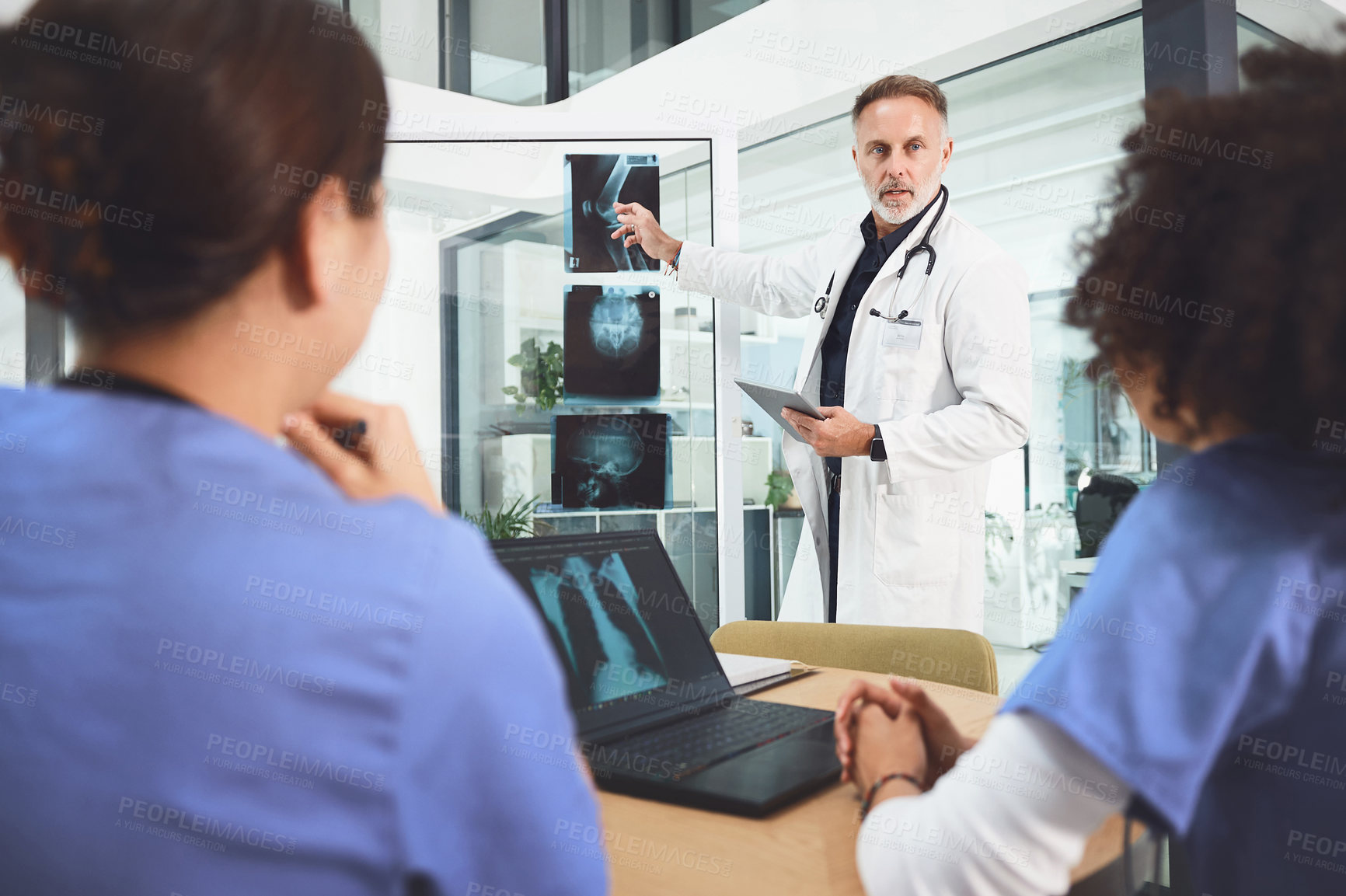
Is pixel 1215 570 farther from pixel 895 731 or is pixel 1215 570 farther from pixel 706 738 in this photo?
pixel 706 738

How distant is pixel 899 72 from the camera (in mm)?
3201

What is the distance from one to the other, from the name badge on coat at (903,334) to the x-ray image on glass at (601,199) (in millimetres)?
849

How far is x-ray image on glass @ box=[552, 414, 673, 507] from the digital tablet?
62 centimetres

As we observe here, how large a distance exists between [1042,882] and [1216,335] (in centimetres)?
41

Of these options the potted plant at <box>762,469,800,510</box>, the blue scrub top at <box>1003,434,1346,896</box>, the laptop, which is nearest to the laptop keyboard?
the laptop

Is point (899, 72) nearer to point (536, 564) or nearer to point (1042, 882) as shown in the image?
point (536, 564)

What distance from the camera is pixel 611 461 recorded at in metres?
2.90

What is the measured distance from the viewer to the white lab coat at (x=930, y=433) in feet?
7.66

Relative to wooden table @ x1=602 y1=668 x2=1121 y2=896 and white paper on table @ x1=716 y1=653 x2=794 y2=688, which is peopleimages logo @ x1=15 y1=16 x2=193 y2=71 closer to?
wooden table @ x1=602 y1=668 x2=1121 y2=896

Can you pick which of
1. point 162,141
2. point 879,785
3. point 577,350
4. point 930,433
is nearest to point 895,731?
point 879,785

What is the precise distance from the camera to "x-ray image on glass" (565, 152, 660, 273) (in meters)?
2.91

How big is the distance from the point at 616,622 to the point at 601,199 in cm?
200

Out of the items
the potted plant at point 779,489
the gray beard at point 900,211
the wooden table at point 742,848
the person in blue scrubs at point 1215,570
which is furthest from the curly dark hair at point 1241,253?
the potted plant at point 779,489

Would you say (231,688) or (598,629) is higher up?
(231,688)
